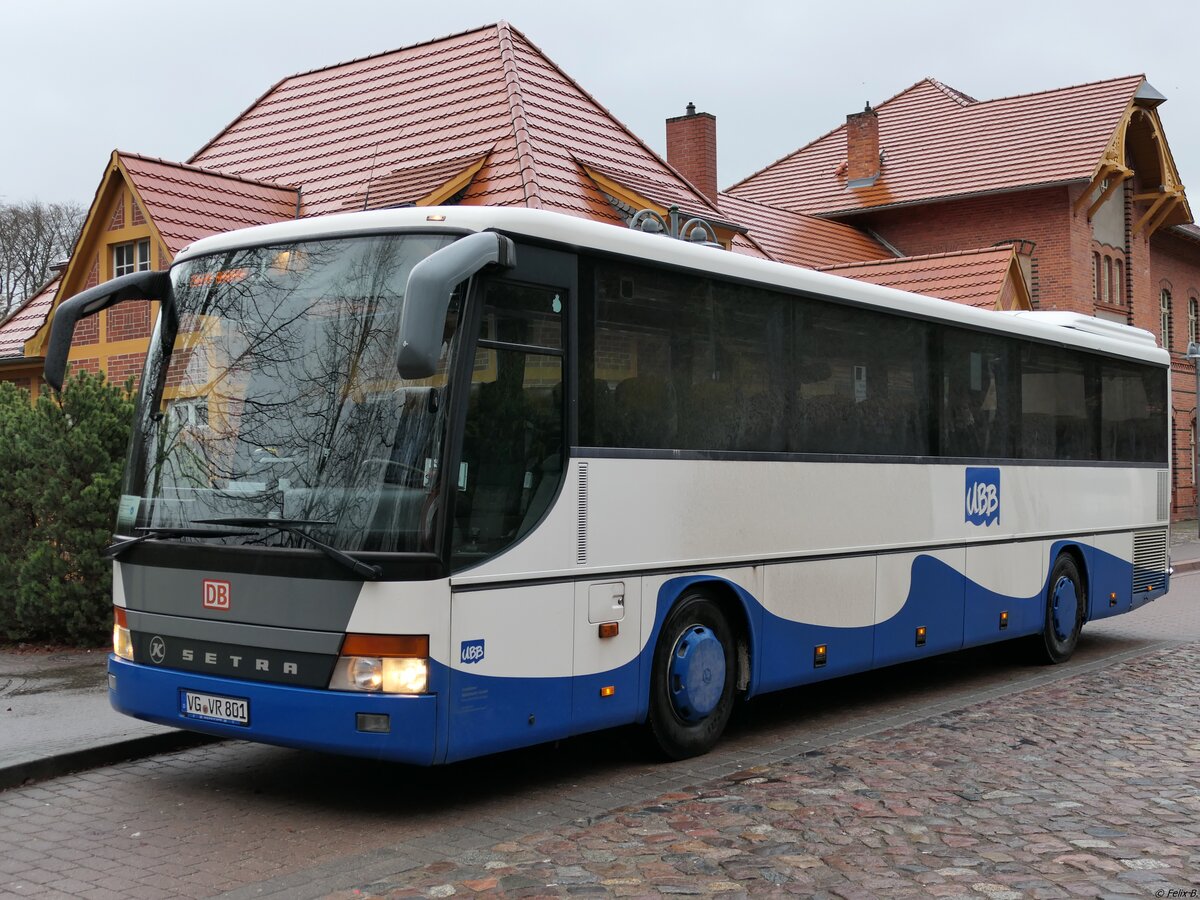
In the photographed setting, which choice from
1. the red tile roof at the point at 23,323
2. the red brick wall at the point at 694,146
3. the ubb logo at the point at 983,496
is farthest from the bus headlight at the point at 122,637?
the red brick wall at the point at 694,146

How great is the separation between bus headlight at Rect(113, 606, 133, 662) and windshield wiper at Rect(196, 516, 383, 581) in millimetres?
843

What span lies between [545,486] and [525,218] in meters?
1.36

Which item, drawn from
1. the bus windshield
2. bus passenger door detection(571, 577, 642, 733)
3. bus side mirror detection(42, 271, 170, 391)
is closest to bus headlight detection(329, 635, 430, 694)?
the bus windshield

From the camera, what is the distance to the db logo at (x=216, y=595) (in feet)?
23.4

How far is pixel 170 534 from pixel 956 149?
3549cm

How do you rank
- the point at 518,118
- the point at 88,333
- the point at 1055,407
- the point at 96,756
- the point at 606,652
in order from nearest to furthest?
the point at 606,652 < the point at 96,756 < the point at 1055,407 < the point at 88,333 < the point at 518,118

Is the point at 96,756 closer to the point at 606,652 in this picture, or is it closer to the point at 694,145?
the point at 606,652

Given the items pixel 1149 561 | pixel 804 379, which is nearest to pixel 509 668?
pixel 804 379

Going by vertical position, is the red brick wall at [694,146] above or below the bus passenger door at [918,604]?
above

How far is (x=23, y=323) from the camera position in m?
26.0

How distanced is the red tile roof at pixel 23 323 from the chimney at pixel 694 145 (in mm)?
14601

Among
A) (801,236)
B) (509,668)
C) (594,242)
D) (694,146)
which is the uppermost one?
(694,146)

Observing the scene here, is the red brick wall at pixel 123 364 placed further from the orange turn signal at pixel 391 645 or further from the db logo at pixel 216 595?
the orange turn signal at pixel 391 645

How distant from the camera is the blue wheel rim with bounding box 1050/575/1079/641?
13.2 m
